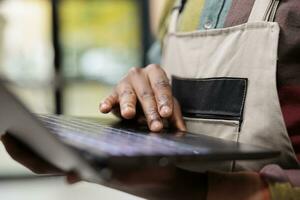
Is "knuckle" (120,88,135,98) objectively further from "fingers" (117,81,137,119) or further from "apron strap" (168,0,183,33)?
"apron strap" (168,0,183,33)

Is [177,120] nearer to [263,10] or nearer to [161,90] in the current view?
[161,90]

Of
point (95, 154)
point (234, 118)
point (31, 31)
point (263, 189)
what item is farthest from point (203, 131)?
point (31, 31)

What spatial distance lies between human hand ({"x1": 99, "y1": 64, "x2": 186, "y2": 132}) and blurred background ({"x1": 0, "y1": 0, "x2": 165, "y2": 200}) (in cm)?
253

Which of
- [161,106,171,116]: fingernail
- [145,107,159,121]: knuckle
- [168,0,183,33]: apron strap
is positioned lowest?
[145,107,159,121]: knuckle

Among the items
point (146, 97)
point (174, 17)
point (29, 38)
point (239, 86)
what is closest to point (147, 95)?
point (146, 97)

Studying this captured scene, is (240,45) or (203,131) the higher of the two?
(240,45)

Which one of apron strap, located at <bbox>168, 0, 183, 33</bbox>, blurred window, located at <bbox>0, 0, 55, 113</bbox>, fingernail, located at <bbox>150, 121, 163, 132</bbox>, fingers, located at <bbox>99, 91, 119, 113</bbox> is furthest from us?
blurred window, located at <bbox>0, 0, 55, 113</bbox>

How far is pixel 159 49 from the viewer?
1047mm

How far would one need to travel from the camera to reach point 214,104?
2.23ft

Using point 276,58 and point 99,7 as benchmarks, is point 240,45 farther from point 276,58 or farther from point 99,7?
point 99,7

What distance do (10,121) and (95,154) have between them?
0.14 metres

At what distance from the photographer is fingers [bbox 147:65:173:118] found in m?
0.65

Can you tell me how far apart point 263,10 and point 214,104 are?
0.13 m

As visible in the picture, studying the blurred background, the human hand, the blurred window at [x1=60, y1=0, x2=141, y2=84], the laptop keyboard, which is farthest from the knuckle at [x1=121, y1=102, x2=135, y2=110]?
the blurred window at [x1=60, y1=0, x2=141, y2=84]
